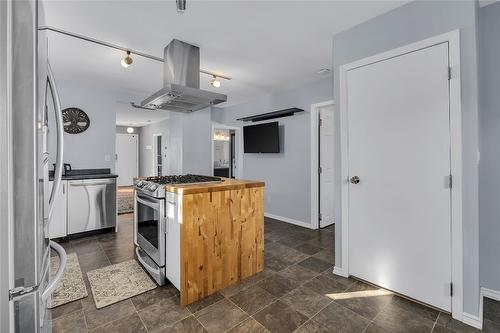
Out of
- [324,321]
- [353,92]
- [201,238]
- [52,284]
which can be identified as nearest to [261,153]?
[353,92]

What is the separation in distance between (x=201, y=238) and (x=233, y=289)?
23.3 inches

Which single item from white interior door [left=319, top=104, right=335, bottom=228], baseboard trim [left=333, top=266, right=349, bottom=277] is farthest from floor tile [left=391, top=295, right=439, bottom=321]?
white interior door [left=319, top=104, right=335, bottom=228]

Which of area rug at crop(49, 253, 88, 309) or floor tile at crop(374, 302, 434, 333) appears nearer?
floor tile at crop(374, 302, 434, 333)

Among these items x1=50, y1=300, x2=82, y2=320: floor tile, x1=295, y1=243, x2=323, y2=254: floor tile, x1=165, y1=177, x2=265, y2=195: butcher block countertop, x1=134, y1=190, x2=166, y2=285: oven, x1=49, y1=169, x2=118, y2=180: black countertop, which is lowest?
x1=50, y1=300, x2=82, y2=320: floor tile

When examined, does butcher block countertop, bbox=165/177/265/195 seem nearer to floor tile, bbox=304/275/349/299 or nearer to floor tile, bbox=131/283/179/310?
floor tile, bbox=131/283/179/310

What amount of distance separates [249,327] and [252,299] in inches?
13.4

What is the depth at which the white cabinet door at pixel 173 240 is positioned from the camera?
1.97 m

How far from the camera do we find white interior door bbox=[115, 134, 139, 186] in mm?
9062

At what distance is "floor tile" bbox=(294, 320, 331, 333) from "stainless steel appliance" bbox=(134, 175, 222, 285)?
1.31 metres

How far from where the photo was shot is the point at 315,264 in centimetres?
268

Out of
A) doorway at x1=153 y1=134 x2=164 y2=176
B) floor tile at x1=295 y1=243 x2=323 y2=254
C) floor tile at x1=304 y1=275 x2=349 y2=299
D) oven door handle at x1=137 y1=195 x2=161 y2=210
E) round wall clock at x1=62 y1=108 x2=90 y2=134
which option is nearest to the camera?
floor tile at x1=304 y1=275 x2=349 y2=299

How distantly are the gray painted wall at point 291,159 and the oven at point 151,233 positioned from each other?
261 centimetres

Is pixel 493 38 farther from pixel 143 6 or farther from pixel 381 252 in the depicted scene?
pixel 143 6

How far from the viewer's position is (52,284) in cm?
89
